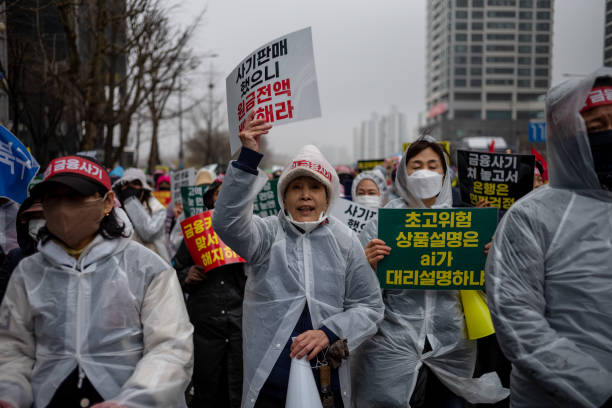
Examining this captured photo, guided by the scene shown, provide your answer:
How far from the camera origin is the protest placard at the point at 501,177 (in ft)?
14.2

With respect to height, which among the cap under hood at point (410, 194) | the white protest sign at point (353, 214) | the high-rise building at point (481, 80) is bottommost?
the white protest sign at point (353, 214)

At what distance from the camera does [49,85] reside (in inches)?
546

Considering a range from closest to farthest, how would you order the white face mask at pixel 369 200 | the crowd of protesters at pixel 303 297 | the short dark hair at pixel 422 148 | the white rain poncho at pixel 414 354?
1. the crowd of protesters at pixel 303 297
2. the white rain poncho at pixel 414 354
3. the short dark hair at pixel 422 148
4. the white face mask at pixel 369 200

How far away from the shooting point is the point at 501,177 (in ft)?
14.3

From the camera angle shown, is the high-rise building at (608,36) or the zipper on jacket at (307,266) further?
the high-rise building at (608,36)

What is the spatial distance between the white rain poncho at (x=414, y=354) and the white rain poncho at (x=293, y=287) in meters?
0.33

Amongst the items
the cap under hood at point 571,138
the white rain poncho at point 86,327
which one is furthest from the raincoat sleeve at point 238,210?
the cap under hood at point 571,138

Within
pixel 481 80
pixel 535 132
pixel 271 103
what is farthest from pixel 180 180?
pixel 481 80

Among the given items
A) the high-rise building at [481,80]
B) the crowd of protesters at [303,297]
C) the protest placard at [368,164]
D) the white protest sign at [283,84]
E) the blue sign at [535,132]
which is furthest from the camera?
the high-rise building at [481,80]

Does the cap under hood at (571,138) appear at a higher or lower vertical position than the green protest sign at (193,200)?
higher

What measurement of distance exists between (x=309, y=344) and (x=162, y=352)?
770mm

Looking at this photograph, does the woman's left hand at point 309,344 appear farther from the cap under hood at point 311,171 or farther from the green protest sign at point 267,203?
the green protest sign at point 267,203

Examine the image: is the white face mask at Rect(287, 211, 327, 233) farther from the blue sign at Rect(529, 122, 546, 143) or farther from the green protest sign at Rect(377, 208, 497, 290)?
the blue sign at Rect(529, 122, 546, 143)

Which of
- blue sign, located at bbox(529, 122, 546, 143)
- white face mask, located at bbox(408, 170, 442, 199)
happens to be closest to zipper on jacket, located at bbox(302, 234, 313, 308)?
white face mask, located at bbox(408, 170, 442, 199)
